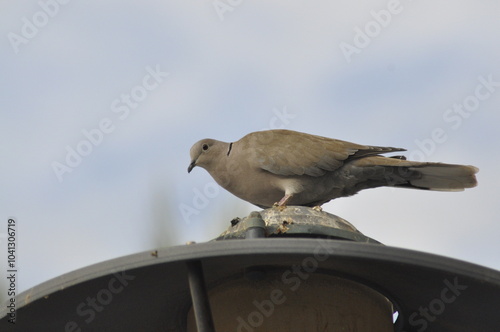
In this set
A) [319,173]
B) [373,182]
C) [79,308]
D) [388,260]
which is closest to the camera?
[388,260]

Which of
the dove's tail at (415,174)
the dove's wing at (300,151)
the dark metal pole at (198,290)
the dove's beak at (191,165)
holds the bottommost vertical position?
the dark metal pole at (198,290)

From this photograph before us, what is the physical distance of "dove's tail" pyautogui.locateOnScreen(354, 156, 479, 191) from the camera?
542cm

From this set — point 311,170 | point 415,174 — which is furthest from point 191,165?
point 415,174

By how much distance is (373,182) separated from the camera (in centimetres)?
582

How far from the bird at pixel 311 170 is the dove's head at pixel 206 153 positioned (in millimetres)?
135

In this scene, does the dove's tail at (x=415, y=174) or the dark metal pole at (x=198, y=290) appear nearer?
the dark metal pole at (x=198, y=290)

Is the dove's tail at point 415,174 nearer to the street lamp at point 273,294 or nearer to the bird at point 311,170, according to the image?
the bird at point 311,170

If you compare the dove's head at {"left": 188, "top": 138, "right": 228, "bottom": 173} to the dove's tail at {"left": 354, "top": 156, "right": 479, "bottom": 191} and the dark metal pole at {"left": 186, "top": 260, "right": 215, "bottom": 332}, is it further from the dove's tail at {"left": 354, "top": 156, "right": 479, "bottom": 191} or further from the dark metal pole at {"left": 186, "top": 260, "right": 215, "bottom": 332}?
the dark metal pole at {"left": 186, "top": 260, "right": 215, "bottom": 332}

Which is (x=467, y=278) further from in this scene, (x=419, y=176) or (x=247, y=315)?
(x=419, y=176)

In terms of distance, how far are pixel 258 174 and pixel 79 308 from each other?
9.88 ft

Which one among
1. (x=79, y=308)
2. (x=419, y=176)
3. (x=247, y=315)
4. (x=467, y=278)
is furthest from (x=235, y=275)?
(x=419, y=176)

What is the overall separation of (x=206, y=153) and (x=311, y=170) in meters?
1.00

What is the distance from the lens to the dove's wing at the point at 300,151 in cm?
541

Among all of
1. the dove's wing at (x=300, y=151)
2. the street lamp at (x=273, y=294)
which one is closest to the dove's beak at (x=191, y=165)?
the dove's wing at (x=300, y=151)
